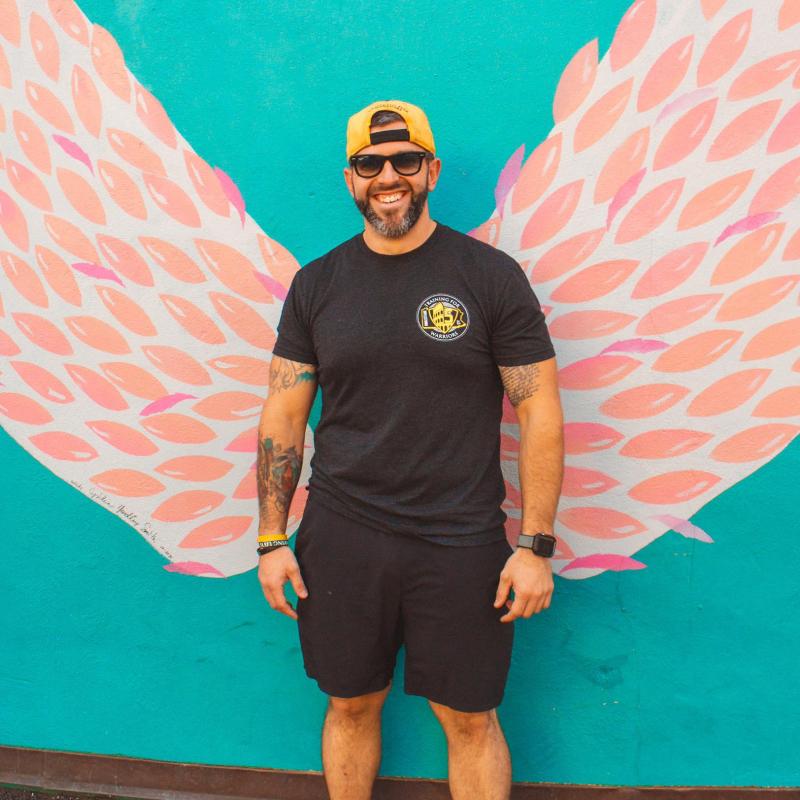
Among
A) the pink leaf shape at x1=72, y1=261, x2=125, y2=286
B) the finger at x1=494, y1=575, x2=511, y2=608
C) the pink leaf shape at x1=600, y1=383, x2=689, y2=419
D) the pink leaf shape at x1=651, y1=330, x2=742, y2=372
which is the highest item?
the pink leaf shape at x1=72, y1=261, x2=125, y2=286

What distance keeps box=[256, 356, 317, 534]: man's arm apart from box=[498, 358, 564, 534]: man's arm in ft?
1.80

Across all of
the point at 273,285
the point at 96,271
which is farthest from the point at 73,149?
the point at 273,285

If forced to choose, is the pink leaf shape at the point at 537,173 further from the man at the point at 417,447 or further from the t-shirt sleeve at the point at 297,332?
the t-shirt sleeve at the point at 297,332

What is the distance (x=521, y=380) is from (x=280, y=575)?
2.65 ft

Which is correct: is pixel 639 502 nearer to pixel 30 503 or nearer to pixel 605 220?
pixel 605 220

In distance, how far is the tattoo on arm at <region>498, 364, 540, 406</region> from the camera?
1.64 m

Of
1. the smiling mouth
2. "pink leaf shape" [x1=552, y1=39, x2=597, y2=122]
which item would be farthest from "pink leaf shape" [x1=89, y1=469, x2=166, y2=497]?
"pink leaf shape" [x1=552, y1=39, x2=597, y2=122]

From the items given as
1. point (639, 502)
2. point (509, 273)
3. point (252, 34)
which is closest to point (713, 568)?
point (639, 502)

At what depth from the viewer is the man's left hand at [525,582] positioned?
5.35 ft

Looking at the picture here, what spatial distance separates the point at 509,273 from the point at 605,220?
0.44 metres

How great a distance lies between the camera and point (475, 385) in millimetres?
1677

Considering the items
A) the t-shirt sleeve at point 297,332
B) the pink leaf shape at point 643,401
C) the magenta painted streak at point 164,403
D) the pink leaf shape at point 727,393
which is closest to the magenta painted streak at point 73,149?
the magenta painted streak at point 164,403

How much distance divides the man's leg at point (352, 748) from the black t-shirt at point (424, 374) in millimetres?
610

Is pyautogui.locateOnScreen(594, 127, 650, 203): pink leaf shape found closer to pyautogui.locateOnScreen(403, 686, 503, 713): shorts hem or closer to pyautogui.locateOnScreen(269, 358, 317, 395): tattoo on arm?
pyautogui.locateOnScreen(269, 358, 317, 395): tattoo on arm
